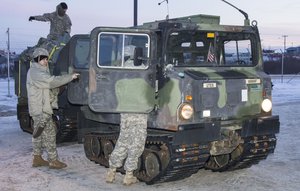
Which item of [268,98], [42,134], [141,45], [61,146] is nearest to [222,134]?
[268,98]

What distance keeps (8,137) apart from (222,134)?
593 cm

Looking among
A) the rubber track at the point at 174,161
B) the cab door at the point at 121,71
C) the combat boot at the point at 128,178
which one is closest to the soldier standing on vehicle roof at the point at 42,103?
the cab door at the point at 121,71

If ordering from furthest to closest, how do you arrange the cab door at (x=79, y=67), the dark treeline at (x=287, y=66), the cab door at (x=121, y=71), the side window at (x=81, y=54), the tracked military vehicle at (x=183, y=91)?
the dark treeline at (x=287, y=66), the side window at (x=81, y=54), the cab door at (x=79, y=67), the cab door at (x=121, y=71), the tracked military vehicle at (x=183, y=91)

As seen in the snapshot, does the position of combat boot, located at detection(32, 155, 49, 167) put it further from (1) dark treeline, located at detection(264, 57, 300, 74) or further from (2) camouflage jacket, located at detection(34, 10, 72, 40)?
(1) dark treeline, located at detection(264, 57, 300, 74)

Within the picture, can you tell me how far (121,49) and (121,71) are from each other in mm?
317

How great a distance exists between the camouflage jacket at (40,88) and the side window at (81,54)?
3.71 ft

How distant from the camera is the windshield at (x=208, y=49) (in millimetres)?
7023

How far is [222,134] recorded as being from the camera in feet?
23.4

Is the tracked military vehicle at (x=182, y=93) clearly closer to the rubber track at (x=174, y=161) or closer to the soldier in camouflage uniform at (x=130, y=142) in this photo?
the rubber track at (x=174, y=161)

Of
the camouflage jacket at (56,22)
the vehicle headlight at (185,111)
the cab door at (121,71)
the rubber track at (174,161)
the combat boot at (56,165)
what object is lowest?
the combat boot at (56,165)

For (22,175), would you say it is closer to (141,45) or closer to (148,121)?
(148,121)

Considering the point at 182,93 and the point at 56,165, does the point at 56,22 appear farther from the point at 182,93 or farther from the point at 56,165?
the point at 182,93

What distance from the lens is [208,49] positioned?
24.2 ft

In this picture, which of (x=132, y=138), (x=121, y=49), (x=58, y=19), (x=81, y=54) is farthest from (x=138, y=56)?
(x=58, y=19)
